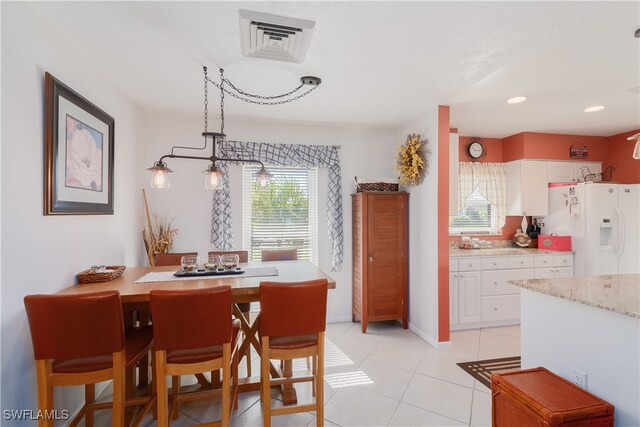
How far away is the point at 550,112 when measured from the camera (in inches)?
141

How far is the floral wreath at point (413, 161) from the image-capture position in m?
3.54

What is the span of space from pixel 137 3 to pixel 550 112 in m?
4.09

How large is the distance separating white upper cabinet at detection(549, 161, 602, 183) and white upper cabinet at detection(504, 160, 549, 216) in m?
0.10

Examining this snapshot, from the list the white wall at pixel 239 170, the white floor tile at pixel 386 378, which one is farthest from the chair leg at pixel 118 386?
the white wall at pixel 239 170

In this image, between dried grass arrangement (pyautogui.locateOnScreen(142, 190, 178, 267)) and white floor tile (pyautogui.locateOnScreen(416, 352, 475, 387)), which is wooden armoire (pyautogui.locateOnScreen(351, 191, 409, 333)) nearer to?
white floor tile (pyautogui.locateOnScreen(416, 352, 475, 387))

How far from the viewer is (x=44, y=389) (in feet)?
5.35

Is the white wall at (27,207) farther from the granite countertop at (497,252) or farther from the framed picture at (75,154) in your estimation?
the granite countertop at (497,252)

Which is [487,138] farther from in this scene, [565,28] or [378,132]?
[565,28]

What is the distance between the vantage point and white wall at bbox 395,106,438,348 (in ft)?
11.0

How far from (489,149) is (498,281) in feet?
6.54

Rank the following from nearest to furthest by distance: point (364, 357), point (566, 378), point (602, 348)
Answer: point (602, 348) → point (566, 378) → point (364, 357)

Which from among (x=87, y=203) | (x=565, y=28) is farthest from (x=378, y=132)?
(x=87, y=203)

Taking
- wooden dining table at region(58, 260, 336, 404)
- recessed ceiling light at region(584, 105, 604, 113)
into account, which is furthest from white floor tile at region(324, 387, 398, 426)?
recessed ceiling light at region(584, 105, 604, 113)

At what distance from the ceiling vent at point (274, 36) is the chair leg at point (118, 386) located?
198cm
